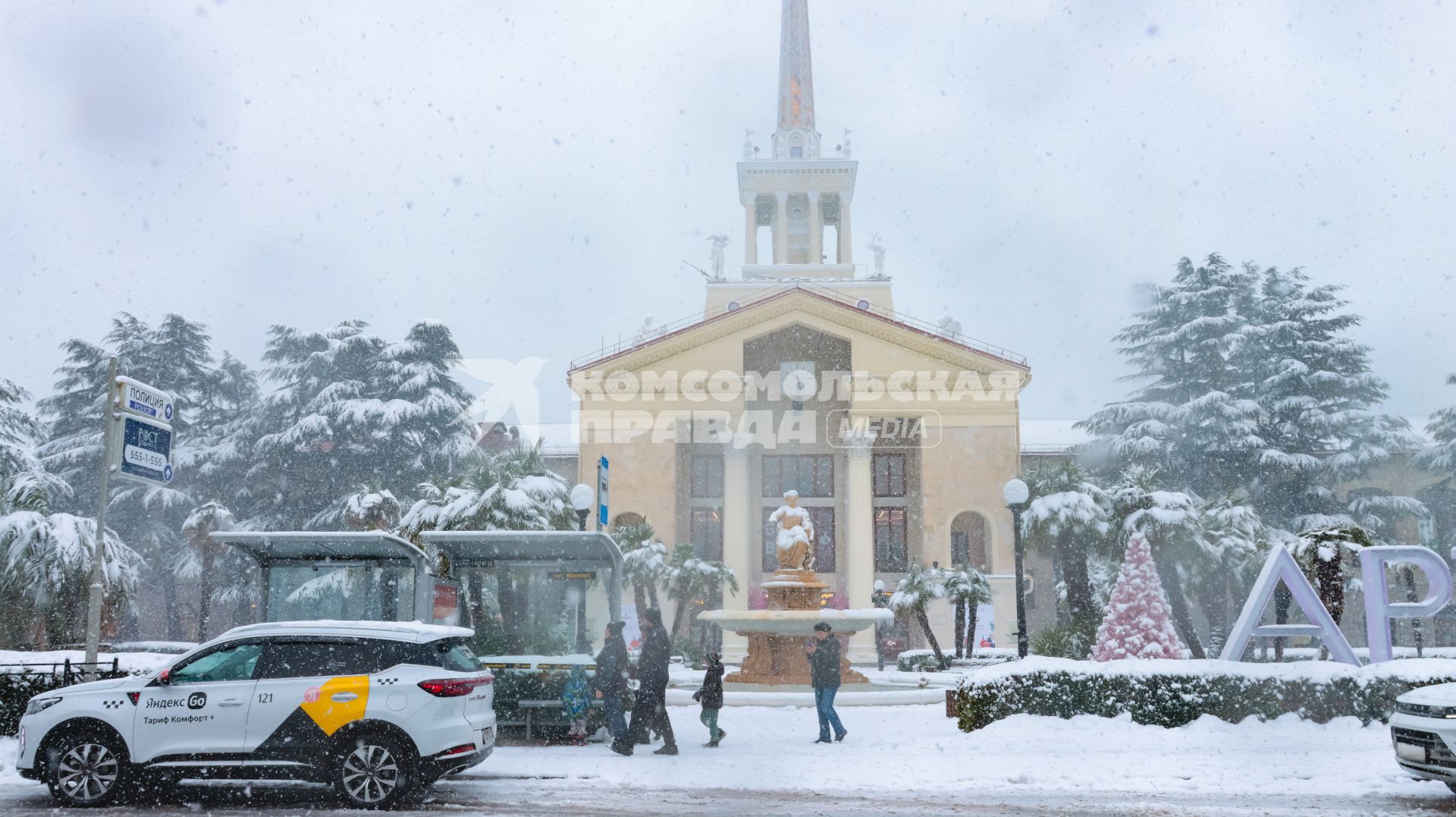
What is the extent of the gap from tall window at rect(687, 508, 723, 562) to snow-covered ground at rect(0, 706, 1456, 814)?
94.5ft

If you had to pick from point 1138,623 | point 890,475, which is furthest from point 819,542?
point 1138,623

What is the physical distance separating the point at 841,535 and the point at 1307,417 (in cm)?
1773

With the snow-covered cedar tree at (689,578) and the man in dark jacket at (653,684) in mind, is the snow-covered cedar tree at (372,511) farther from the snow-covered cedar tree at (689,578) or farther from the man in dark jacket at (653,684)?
the man in dark jacket at (653,684)

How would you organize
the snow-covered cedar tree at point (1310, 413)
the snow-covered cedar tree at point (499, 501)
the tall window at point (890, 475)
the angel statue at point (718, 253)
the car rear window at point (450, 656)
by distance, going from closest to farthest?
1. the car rear window at point (450, 656)
2. the snow-covered cedar tree at point (499, 501)
3. the snow-covered cedar tree at point (1310, 413)
4. the tall window at point (890, 475)
5. the angel statue at point (718, 253)

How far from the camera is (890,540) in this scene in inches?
1726

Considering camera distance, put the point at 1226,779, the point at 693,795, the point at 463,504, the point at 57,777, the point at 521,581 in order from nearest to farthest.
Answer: the point at 57,777, the point at 693,795, the point at 1226,779, the point at 521,581, the point at 463,504

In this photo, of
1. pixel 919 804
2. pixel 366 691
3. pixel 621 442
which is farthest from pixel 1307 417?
pixel 366 691

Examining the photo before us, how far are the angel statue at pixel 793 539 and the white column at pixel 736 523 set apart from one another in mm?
17661

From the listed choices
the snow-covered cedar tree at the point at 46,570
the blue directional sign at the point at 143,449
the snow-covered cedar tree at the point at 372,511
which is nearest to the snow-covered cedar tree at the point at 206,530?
the snow-covered cedar tree at the point at 46,570

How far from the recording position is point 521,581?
17328 mm

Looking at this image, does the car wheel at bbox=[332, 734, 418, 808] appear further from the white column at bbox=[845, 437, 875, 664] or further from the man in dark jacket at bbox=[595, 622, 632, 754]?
the white column at bbox=[845, 437, 875, 664]

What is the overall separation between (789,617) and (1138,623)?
7289 mm

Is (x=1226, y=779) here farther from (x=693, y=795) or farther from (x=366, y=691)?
(x=366, y=691)

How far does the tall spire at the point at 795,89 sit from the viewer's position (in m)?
58.0
